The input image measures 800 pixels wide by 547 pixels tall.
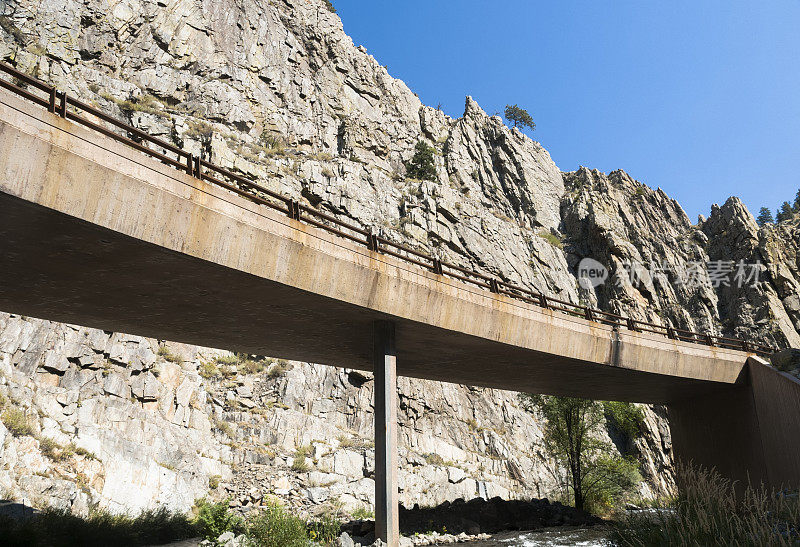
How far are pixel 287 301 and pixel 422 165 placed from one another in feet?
197

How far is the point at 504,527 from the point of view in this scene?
2156cm

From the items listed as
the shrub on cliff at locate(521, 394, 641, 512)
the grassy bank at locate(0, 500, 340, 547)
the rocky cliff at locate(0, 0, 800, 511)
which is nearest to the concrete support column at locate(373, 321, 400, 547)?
the grassy bank at locate(0, 500, 340, 547)

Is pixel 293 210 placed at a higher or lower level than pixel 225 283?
higher

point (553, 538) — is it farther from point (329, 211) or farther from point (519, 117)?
point (519, 117)

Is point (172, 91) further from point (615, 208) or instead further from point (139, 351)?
point (615, 208)

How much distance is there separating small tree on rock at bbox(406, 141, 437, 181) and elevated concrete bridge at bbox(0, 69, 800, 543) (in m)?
49.8

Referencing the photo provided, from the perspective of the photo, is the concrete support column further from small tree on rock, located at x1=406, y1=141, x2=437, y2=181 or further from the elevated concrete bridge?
small tree on rock, located at x1=406, y1=141, x2=437, y2=181

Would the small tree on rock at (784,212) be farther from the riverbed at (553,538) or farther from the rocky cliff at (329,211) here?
the riverbed at (553,538)

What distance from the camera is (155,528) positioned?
18.4m

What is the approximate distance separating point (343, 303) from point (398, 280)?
1931 mm

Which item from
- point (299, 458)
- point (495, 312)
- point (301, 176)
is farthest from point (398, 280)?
point (301, 176)

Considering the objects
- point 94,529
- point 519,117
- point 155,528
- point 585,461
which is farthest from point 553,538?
point 519,117

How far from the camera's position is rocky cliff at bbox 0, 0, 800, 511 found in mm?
25859

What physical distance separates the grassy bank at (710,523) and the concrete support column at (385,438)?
5620mm
